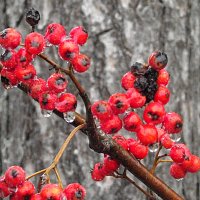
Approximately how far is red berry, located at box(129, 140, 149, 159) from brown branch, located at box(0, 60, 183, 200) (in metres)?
0.03

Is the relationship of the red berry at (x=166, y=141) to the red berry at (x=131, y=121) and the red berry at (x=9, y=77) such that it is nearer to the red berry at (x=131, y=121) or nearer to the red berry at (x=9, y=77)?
the red berry at (x=131, y=121)

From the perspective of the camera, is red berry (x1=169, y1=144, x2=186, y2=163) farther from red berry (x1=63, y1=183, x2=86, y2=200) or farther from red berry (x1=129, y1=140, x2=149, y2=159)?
red berry (x1=63, y1=183, x2=86, y2=200)

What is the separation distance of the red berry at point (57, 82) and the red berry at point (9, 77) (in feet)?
0.18

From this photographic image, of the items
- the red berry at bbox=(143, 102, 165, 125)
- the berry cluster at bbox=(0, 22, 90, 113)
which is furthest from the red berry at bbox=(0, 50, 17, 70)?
the red berry at bbox=(143, 102, 165, 125)

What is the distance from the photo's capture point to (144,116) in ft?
2.95

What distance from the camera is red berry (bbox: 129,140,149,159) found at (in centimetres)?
90

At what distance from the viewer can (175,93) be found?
7.11 feet

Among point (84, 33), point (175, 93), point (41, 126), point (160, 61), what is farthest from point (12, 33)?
point (175, 93)

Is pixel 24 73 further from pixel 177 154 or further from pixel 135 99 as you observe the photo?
pixel 177 154

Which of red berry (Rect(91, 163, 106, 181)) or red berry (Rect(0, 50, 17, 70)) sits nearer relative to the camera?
red berry (Rect(0, 50, 17, 70))

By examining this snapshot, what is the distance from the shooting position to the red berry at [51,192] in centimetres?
80

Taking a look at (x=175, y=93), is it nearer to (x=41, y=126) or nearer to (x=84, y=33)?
(x=41, y=126)

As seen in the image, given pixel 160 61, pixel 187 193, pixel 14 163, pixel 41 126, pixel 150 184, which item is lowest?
pixel 187 193

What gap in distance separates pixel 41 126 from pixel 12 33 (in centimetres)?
128
